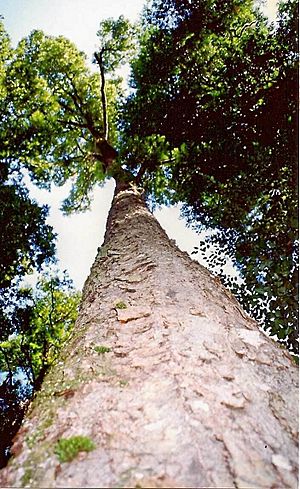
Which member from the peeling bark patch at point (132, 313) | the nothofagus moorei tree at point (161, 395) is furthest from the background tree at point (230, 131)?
the peeling bark patch at point (132, 313)

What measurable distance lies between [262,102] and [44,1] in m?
4.27

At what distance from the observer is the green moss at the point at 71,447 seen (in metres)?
1.43

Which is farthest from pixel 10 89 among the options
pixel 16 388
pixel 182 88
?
pixel 16 388

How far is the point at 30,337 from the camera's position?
9.99 m

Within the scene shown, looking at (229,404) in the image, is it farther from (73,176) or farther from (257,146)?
(73,176)

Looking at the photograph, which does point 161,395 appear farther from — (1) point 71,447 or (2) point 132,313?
(2) point 132,313

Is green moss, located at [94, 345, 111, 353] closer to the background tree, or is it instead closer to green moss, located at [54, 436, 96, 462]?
green moss, located at [54, 436, 96, 462]

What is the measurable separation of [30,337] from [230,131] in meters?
7.36

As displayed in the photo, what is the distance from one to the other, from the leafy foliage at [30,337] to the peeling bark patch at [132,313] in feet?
21.3

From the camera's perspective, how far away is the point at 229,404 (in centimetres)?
166

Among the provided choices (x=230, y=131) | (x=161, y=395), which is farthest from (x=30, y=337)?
(x=161, y=395)

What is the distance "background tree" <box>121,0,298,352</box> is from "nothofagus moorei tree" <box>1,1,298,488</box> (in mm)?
2429

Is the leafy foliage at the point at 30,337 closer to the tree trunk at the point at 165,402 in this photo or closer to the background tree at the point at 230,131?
the background tree at the point at 230,131

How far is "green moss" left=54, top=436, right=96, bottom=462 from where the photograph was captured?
1.43m
